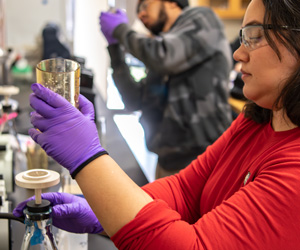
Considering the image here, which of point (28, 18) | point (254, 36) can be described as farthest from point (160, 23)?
point (28, 18)

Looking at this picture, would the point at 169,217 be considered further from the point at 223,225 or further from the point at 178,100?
the point at 178,100

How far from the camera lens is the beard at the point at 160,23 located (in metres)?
2.60

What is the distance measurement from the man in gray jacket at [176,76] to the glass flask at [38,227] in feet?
4.80

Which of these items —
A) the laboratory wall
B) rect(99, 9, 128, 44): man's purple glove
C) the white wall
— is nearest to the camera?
rect(99, 9, 128, 44): man's purple glove

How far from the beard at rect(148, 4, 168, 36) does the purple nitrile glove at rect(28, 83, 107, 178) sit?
71.1 inches

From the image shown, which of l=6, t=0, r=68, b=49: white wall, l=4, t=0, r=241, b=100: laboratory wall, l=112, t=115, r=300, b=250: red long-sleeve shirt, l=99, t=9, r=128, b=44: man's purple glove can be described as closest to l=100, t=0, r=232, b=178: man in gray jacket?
l=99, t=9, r=128, b=44: man's purple glove

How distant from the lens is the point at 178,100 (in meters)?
2.39

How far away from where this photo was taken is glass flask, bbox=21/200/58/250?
931 millimetres

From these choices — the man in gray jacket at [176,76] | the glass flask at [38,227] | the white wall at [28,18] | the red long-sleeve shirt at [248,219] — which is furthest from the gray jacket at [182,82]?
the white wall at [28,18]

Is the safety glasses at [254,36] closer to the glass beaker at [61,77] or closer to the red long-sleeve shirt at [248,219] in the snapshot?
the red long-sleeve shirt at [248,219]

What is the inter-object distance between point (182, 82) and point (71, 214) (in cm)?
139

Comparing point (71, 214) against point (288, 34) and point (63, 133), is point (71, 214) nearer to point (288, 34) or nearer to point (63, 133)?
point (63, 133)

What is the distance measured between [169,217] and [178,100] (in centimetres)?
151

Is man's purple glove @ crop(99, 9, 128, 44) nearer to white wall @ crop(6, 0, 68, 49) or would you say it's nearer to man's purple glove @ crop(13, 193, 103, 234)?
man's purple glove @ crop(13, 193, 103, 234)
